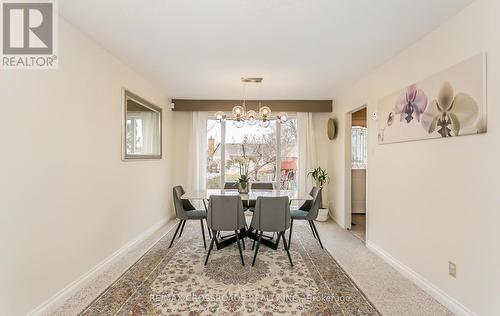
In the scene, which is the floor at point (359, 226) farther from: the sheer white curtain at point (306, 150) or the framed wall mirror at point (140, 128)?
the framed wall mirror at point (140, 128)

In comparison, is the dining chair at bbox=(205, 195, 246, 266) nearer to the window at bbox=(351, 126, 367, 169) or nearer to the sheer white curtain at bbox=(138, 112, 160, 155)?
the sheer white curtain at bbox=(138, 112, 160, 155)

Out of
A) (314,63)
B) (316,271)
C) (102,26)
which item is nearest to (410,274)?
(316,271)

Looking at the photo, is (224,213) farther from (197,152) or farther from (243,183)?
(197,152)

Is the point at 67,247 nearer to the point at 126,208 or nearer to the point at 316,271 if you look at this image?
the point at 126,208

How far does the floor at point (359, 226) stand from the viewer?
4096mm

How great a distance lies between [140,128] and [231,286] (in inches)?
102

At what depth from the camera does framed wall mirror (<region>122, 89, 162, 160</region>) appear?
10.9 feet

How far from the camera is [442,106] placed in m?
2.21

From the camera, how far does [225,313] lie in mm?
2080

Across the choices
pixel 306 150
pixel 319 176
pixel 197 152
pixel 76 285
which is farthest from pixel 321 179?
pixel 76 285

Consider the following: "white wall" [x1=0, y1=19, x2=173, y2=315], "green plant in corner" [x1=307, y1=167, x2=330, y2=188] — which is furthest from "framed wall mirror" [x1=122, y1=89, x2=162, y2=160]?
"green plant in corner" [x1=307, y1=167, x2=330, y2=188]

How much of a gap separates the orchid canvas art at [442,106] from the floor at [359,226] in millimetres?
1777

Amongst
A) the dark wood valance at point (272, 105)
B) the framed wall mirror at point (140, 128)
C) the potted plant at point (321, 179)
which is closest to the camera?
the framed wall mirror at point (140, 128)

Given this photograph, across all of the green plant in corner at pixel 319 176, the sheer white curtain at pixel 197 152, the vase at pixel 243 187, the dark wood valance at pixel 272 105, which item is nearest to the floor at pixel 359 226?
the green plant in corner at pixel 319 176
